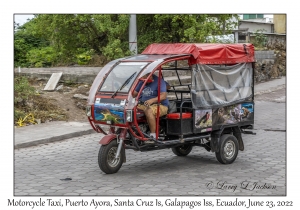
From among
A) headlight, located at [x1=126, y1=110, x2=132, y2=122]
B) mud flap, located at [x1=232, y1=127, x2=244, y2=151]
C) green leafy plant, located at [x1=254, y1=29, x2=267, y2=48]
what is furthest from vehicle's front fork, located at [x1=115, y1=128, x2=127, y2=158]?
green leafy plant, located at [x1=254, y1=29, x2=267, y2=48]

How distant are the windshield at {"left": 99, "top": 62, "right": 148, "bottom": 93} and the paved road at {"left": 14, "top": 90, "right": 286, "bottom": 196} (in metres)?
1.40

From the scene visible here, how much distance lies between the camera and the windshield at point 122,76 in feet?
26.4

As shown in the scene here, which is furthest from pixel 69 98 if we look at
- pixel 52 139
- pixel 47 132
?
pixel 52 139

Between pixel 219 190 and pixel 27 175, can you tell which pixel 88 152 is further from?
pixel 219 190

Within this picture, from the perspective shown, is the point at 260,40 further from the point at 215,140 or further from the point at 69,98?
the point at 215,140

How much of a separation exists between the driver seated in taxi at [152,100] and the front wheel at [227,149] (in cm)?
126

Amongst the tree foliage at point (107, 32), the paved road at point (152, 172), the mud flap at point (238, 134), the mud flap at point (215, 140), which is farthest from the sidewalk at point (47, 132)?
the tree foliage at point (107, 32)

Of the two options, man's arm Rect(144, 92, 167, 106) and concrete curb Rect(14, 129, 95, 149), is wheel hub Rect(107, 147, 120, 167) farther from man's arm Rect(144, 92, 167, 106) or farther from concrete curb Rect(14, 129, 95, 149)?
concrete curb Rect(14, 129, 95, 149)

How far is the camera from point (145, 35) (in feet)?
64.6

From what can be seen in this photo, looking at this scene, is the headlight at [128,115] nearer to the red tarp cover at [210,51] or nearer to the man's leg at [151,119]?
the man's leg at [151,119]

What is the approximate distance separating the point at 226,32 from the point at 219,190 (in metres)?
16.6

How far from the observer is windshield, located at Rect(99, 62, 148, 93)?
8047 millimetres

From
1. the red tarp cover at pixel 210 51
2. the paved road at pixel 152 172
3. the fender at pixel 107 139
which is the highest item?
the red tarp cover at pixel 210 51

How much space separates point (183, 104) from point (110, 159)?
1.90 m
